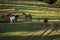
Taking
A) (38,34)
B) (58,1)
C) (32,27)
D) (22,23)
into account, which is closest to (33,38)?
(38,34)

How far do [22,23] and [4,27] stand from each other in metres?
1.17

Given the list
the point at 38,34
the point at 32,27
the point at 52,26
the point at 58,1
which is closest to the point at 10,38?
the point at 38,34

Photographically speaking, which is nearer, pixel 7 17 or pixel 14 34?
pixel 14 34

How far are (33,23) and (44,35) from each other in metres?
2.24

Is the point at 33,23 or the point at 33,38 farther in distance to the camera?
the point at 33,23

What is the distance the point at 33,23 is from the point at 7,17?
4.45 feet

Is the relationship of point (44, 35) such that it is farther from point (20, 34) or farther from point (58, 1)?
point (58, 1)

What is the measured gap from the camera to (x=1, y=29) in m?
9.89

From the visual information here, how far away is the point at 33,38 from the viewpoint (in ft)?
28.0

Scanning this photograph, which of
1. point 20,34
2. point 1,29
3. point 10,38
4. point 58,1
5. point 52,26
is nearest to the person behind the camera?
point 10,38

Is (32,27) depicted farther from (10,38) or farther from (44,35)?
(10,38)

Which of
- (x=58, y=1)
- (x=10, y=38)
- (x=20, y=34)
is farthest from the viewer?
(x=58, y=1)

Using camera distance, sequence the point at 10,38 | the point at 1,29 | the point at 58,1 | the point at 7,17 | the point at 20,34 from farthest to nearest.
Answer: the point at 58,1
the point at 7,17
the point at 1,29
the point at 20,34
the point at 10,38

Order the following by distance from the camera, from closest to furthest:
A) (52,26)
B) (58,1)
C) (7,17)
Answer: (52,26) < (7,17) < (58,1)
